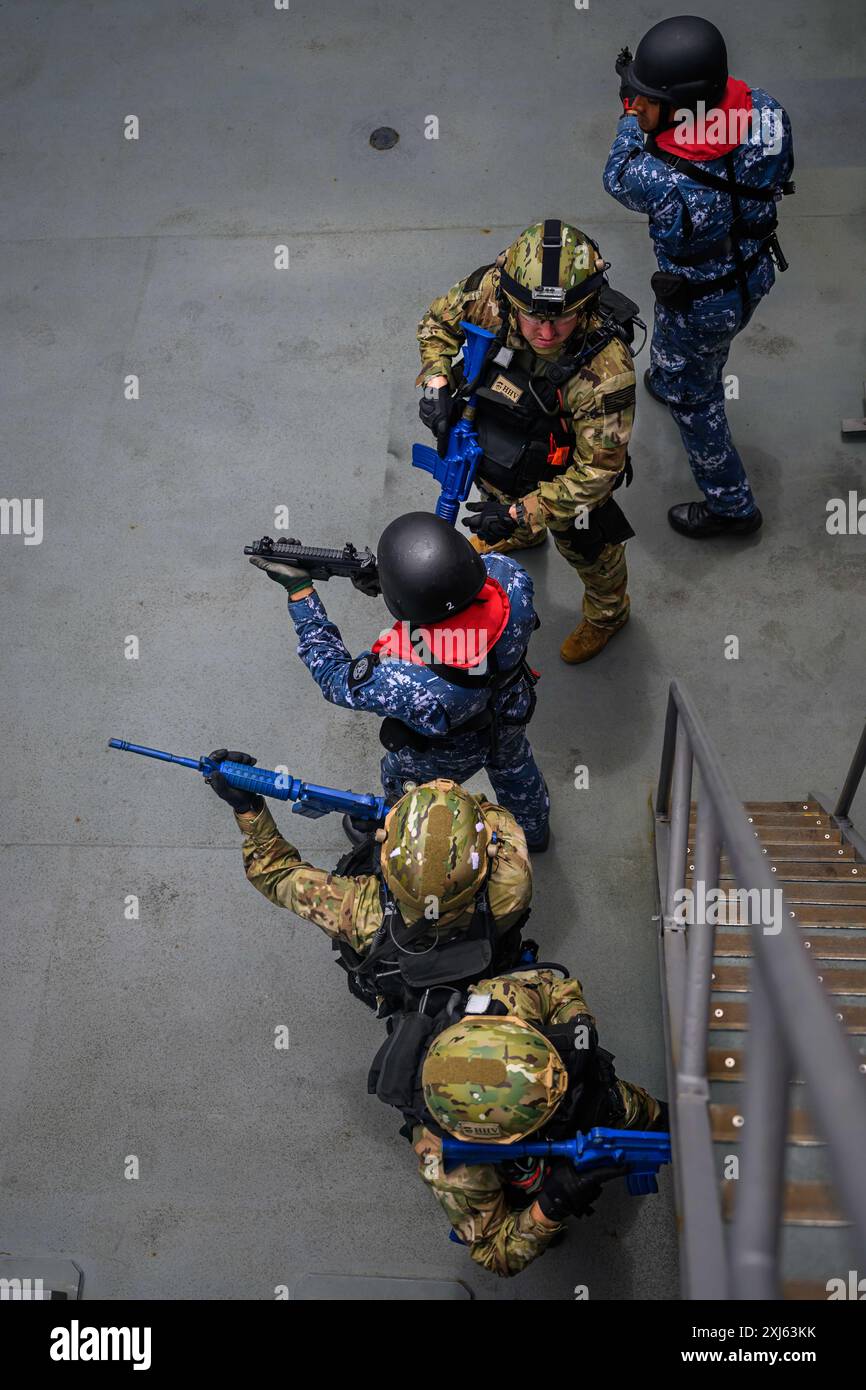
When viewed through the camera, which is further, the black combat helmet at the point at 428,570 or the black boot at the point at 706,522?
the black boot at the point at 706,522

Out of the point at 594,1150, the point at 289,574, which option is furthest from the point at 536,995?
the point at 289,574

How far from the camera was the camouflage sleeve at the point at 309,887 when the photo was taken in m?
3.12

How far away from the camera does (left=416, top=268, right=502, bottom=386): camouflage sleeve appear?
13.0ft

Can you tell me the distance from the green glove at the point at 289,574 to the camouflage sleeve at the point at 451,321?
34.7 inches

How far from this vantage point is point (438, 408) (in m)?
4.04

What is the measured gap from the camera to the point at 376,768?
4.47 m

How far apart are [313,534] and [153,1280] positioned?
2965 mm

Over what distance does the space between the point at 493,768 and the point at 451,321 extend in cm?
163

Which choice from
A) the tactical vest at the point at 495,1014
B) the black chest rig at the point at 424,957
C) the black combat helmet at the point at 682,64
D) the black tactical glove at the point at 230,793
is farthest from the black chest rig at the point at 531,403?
the tactical vest at the point at 495,1014

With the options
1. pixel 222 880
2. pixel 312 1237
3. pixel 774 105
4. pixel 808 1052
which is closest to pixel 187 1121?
pixel 312 1237

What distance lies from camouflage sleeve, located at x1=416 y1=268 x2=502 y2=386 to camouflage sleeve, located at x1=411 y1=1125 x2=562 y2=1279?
2579 mm

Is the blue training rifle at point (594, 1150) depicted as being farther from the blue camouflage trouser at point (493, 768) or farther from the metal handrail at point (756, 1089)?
the blue camouflage trouser at point (493, 768)

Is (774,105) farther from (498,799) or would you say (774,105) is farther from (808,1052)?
(808,1052)

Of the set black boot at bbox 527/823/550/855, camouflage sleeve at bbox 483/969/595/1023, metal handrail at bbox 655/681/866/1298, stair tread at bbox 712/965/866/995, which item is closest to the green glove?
black boot at bbox 527/823/550/855
